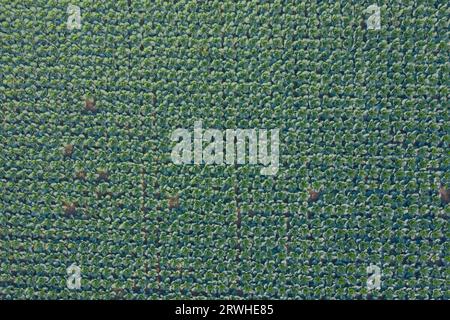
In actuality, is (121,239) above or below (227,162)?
below

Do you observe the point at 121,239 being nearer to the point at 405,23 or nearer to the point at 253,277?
the point at 253,277

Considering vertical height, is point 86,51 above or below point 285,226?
above

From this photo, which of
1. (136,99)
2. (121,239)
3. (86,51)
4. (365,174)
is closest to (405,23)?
(365,174)

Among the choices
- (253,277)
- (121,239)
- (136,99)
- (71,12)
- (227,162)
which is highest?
(71,12)

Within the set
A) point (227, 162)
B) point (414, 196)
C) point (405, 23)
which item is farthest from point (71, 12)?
point (414, 196)

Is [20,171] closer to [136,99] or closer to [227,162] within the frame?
[136,99]
